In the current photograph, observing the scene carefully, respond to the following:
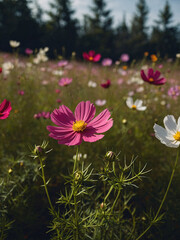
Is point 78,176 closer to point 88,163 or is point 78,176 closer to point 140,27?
point 88,163

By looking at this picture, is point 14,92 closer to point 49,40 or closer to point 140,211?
point 140,211

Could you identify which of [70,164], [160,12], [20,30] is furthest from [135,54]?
[70,164]

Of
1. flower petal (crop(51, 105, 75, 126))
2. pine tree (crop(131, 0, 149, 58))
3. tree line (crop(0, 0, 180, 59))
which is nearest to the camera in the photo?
flower petal (crop(51, 105, 75, 126))

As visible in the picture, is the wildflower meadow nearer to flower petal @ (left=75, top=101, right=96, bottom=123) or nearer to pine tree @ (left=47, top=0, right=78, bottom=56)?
flower petal @ (left=75, top=101, right=96, bottom=123)

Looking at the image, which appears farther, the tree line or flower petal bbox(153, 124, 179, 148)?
the tree line

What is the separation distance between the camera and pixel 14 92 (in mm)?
1995

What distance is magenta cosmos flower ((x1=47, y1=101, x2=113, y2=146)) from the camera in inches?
24.0

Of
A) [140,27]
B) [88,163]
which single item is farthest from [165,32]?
[88,163]

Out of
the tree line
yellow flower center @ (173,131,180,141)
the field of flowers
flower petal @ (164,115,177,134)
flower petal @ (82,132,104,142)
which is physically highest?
the tree line

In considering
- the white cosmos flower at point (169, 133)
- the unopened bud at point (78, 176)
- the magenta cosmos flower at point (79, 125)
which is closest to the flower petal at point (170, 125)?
the white cosmos flower at point (169, 133)

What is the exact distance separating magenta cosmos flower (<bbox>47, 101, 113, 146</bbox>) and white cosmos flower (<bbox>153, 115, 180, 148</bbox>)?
0.52 feet

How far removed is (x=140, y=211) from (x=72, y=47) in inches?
516

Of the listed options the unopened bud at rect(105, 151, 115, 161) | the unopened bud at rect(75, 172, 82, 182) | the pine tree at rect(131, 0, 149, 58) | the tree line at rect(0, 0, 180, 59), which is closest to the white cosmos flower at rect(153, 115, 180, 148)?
the unopened bud at rect(105, 151, 115, 161)

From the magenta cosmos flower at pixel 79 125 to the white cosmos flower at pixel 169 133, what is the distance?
16 cm
